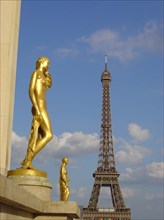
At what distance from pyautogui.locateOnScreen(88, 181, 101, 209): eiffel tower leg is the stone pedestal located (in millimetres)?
57795

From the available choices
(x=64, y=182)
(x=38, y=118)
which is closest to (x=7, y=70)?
(x=38, y=118)

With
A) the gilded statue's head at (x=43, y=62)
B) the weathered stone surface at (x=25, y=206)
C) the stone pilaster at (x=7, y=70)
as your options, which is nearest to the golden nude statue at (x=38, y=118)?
the gilded statue's head at (x=43, y=62)

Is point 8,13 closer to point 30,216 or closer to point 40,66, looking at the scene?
point 40,66

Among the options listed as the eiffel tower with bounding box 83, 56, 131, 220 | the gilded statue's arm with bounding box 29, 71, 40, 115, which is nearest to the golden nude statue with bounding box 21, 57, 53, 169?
the gilded statue's arm with bounding box 29, 71, 40, 115

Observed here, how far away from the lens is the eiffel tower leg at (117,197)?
221 ft

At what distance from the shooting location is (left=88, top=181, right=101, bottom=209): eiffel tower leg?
66438 millimetres

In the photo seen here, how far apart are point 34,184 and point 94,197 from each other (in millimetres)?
58955

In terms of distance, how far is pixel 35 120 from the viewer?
36.4ft

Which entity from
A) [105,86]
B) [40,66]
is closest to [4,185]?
[40,66]

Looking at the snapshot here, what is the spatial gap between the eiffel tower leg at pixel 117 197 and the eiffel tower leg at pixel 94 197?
9.16 feet

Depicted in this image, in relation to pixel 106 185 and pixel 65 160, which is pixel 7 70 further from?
pixel 106 185

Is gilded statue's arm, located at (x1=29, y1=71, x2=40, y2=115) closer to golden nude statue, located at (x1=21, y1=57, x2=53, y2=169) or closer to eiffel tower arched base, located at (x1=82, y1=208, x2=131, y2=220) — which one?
golden nude statue, located at (x1=21, y1=57, x2=53, y2=169)

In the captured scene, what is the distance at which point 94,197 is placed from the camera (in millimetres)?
67250

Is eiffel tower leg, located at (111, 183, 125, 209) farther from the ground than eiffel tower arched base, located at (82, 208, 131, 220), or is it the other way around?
eiffel tower leg, located at (111, 183, 125, 209)
